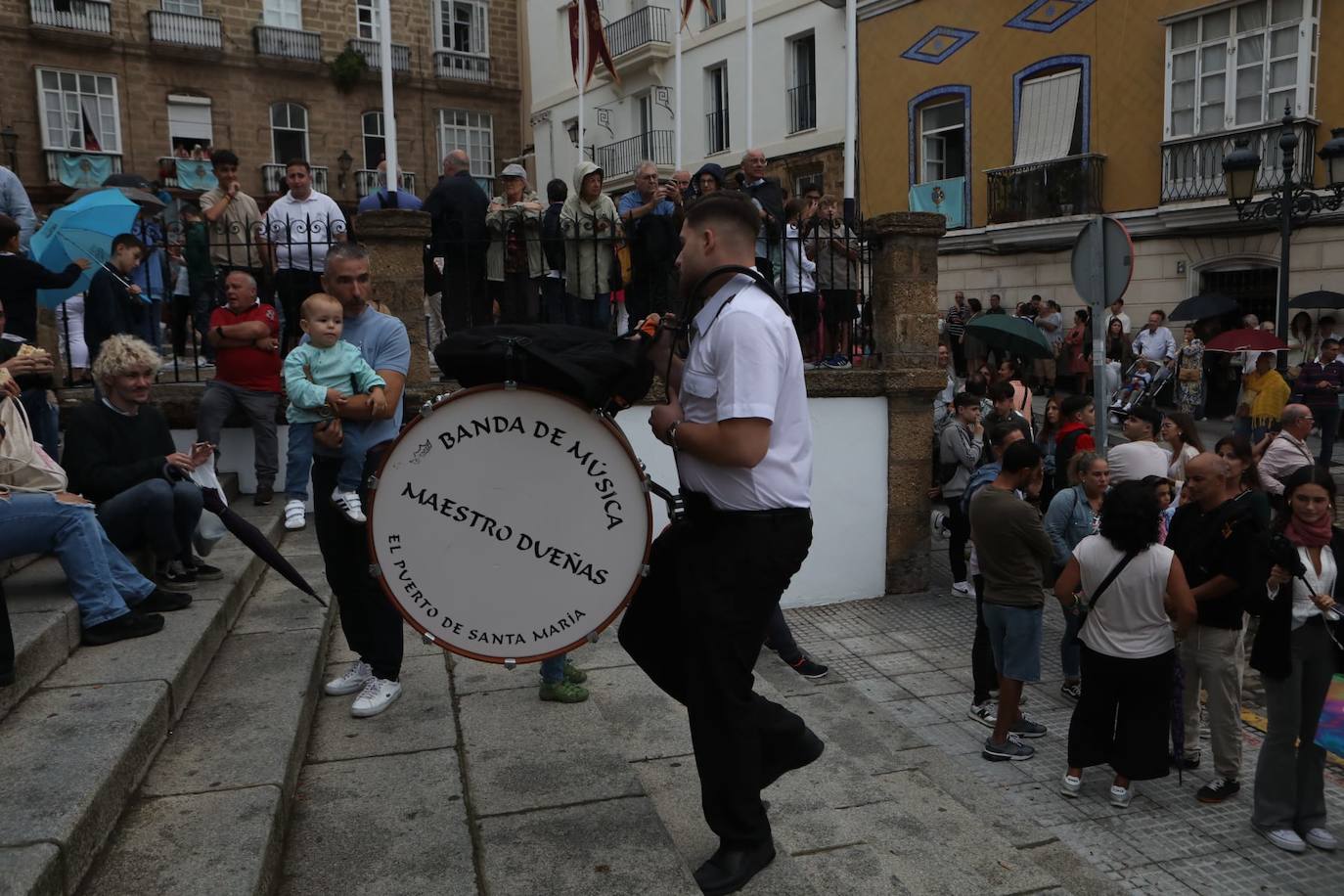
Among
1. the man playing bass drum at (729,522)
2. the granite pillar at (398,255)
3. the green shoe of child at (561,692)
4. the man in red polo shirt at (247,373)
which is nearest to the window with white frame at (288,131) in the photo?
the granite pillar at (398,255)

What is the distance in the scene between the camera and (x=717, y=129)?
26344 mm

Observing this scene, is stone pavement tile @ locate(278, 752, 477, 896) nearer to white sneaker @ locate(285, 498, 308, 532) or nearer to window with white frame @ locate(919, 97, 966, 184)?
white sneaker @ locate(285, 498, 308, 532)

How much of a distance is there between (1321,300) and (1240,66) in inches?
176

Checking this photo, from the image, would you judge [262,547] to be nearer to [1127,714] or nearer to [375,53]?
[1127,714]

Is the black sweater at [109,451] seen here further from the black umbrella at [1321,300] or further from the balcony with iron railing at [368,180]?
the balcony with iron railing at [368,180]

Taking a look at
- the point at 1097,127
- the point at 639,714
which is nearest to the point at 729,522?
the point at 639,714

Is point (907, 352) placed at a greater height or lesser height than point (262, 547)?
greater

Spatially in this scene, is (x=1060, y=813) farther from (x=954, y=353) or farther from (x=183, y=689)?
(x=954, y=353)

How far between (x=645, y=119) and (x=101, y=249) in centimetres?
2313

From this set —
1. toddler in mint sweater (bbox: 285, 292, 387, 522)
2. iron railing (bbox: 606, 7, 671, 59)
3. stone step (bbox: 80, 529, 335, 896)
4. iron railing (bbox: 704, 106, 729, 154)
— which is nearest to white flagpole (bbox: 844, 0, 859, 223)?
toddler in mint sweater (bbox: 285, 292, 387, 522)

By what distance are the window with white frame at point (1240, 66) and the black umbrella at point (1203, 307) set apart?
3129mm

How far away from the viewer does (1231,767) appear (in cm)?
534

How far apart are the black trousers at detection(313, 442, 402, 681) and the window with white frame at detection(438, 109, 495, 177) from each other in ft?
95.9

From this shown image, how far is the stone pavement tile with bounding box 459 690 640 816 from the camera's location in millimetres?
3264
